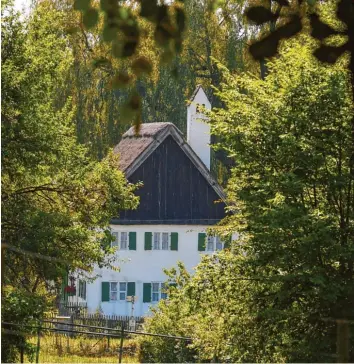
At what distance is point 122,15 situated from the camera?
190cm

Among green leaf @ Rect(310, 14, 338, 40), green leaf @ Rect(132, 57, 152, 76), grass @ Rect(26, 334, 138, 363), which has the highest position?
green leaf @ Rect(310, 14, 338, 40)

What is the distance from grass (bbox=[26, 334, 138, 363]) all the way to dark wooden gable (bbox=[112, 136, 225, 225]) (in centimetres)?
802

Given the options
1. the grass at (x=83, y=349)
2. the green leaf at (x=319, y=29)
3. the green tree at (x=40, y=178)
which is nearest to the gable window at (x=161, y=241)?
the grass at (x=83, y=349)

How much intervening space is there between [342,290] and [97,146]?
687 inches

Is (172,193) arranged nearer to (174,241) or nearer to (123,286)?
(174,241)

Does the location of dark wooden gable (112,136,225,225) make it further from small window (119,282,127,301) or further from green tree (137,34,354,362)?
green tree (137,34,354,362)

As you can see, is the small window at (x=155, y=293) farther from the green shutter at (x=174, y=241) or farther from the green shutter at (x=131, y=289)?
the green shutter at (x=174, y=241)

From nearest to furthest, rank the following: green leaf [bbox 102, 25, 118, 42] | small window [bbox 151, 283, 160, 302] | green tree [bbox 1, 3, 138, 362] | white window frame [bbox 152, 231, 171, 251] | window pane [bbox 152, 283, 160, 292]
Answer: green leaf [bbox 102, 25, 118, 42] → green tree [bbox 1, 3, 138, 362] → small window [bbox 151, 283, 160, 302] → window pane [bbox 152, 283, 160, 292] → white window frame [bbox 152, 231, 171, 251]

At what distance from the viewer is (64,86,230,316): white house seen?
29531 mm

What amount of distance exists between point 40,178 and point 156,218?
43.6 feet

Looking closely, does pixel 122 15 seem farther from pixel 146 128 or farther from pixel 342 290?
pixel 146 128

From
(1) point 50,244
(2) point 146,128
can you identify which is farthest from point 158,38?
(2) point 146,128

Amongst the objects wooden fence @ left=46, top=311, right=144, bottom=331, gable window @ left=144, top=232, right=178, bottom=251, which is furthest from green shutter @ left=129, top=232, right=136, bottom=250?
wooden fence @ left=46, top=311, right=144, bottom=331

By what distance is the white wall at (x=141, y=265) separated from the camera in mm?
30031
